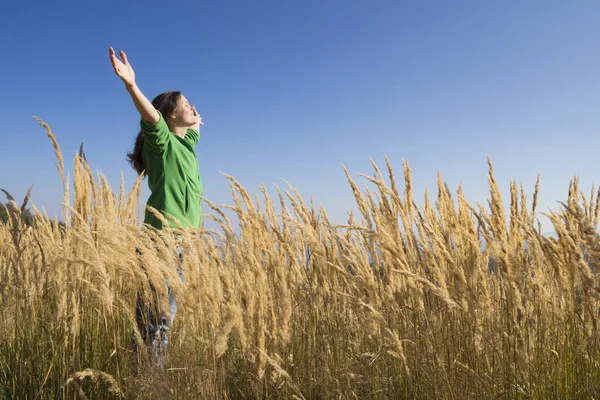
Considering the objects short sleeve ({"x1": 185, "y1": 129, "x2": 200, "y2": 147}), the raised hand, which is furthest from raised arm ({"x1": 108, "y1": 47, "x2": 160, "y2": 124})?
short sleeve ({"x1": 185, "y1": 129, "x2": 200, "y2": 147})

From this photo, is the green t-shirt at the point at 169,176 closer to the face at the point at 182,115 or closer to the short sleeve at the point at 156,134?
the short sleeve at the point at 156,134

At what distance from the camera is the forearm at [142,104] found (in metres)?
2.53

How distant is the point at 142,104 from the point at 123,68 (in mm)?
288

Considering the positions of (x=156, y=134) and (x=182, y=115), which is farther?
(x=182, y=115)

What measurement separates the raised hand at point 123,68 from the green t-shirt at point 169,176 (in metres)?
0.24

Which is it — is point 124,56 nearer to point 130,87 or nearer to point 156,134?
point 130,87

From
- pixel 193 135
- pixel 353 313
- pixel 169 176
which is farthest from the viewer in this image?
pixel 193 135

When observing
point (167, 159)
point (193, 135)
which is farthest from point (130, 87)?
point (193, 135)

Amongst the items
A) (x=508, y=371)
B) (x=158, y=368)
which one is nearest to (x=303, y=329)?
(x=158, y=368)

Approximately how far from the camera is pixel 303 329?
223 centimetres

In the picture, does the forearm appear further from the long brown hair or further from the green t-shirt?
the long brown hair

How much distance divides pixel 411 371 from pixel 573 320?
2.13 feet

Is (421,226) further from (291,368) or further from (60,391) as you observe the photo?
(60,391)

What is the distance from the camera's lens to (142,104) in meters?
2.53
